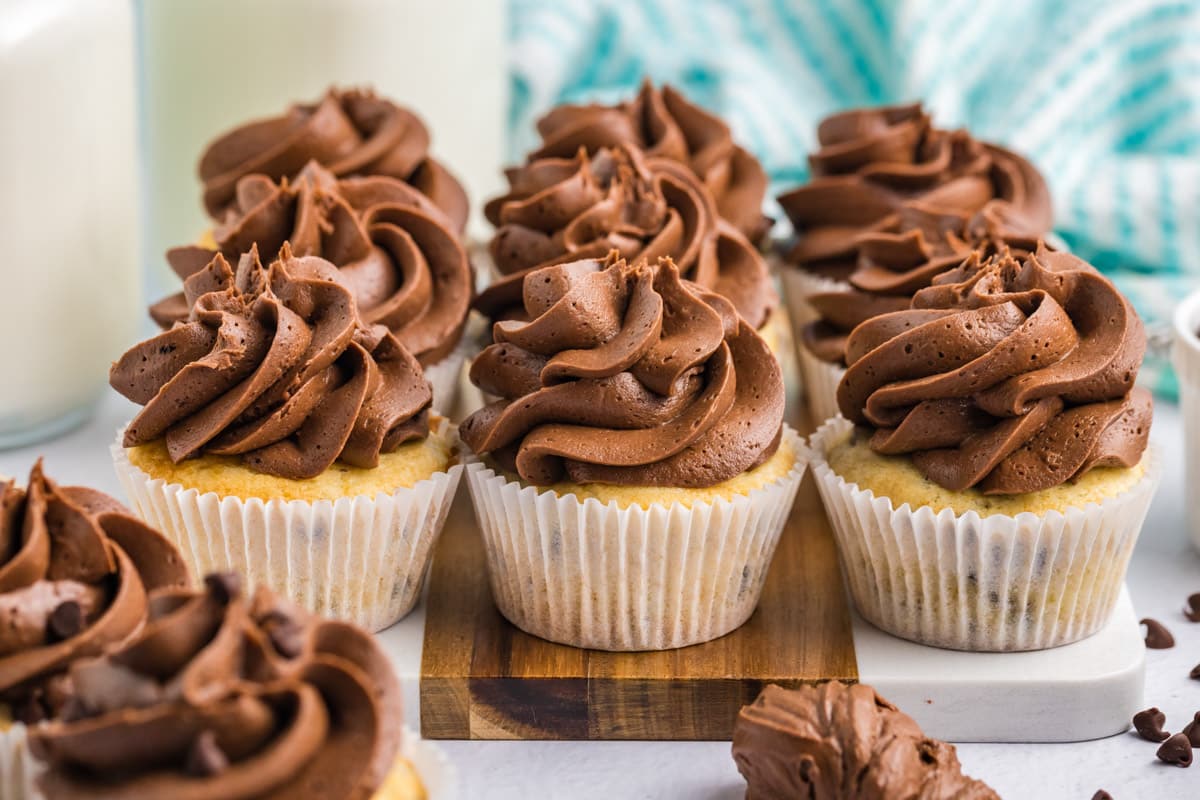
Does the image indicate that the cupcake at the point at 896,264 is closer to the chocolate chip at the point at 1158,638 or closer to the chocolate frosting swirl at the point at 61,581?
the chocolate chip at the point at 1158,638

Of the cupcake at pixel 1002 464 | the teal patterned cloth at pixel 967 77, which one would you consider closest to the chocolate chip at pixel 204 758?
the cupcake at pixel 1002 464

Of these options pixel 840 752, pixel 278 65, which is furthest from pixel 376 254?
pixel 840 752

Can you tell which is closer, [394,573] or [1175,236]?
[394,573]

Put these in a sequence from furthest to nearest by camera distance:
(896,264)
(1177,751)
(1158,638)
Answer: (896,264)
(1158,638)
(1177,751)

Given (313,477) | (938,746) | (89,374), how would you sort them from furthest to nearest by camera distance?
(89,374) < (313,477) < (938,746)

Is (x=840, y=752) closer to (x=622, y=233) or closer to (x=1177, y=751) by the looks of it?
(x=1177, y=751)

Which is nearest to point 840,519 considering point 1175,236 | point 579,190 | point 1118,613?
point 1118,613

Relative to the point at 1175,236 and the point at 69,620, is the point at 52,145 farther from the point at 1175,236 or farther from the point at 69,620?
the point at 1175,236
